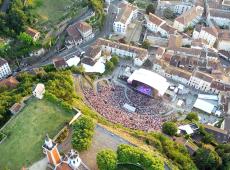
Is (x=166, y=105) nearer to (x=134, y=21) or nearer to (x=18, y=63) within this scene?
(x=134, y=21)

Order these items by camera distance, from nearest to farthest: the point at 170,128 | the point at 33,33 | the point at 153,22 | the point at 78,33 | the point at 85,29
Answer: the point at 170,128 → the point at 33,33 → the point at 85,29 → the point at 78,33 → the point at 153,22

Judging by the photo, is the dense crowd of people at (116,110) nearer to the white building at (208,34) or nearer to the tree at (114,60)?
the tree at (114,60)

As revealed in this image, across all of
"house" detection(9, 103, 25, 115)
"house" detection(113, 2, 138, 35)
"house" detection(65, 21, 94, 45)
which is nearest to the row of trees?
"house" detection(9, 103, 25, 115)

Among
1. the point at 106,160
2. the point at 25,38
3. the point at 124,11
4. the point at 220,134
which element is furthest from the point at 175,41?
the point at 106,160

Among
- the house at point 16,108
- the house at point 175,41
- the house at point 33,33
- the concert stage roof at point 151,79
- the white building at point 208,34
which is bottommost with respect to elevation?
the house at point 16,108

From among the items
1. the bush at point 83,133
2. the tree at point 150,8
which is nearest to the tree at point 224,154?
the bush at point 83,133

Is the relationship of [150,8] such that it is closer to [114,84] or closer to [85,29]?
[85,29]
